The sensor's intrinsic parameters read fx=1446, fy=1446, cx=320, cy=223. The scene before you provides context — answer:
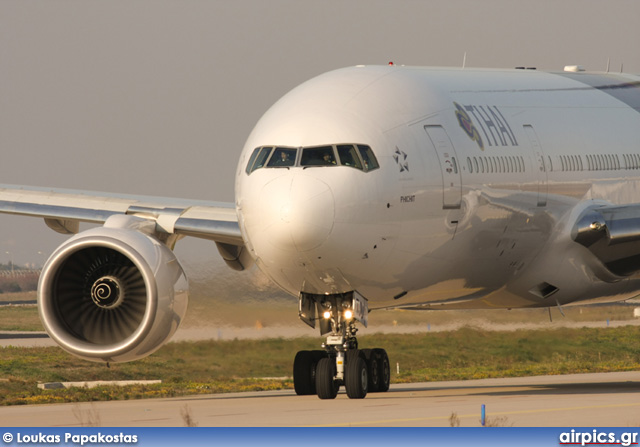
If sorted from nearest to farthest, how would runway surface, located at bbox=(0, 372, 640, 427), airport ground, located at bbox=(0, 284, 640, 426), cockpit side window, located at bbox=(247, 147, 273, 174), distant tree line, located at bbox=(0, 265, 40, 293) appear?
runway surface, located at bbox=(0, 372, 640, 427) → airport ground, located at bbox=(0, 284, 640, 426) → cockpit side window, located at bbox=(247, 147, 273, 174) → distant tree line, located at bbox=(0, 265, 40, 293)

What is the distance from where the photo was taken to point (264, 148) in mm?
20031

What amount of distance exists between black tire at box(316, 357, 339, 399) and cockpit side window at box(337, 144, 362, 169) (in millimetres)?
3177

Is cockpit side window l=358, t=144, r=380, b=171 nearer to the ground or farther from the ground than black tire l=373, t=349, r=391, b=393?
farther from the ground

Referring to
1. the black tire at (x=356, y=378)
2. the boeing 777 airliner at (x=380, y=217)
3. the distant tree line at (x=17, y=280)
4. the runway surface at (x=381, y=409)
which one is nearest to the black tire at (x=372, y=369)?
the boeing 777 airliner at (x=380, y=217)

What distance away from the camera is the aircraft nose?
741 inches

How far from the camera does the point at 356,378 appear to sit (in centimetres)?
2095

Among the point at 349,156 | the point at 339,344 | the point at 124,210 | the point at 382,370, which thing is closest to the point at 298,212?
the point at 349,156

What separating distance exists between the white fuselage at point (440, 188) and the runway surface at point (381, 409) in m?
1.61

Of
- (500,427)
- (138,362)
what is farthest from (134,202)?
(500,427)

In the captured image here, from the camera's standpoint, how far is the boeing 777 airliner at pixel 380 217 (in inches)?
770

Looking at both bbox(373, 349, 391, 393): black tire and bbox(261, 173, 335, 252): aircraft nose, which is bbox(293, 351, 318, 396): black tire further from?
bbox(261, 173, 335, 252): aircraft nose

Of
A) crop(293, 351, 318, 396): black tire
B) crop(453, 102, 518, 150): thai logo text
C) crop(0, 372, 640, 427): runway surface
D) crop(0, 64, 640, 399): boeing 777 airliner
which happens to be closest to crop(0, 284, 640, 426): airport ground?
crop(0, 372, 640, 427): runway surface

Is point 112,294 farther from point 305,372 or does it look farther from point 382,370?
point 382,370

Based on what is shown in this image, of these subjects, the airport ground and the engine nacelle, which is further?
the engine nacelle
